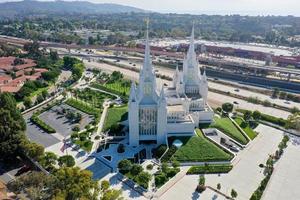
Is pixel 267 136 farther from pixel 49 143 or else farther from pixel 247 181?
pixel 49 143

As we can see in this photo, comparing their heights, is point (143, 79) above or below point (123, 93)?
above

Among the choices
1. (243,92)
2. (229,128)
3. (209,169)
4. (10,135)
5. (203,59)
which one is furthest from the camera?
(203,59)

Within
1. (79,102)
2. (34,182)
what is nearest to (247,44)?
(79,102)

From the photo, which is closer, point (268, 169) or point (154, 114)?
point (268, 169)

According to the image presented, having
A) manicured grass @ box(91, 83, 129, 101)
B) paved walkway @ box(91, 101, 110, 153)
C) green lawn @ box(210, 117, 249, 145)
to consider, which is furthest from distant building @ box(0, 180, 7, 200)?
manicured grass @ box(91, 83, 129, 101)

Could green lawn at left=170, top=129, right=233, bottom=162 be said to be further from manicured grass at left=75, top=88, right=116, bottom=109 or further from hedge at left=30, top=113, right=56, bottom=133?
manicured grass at left=75, top=88, right=116, bottom=109

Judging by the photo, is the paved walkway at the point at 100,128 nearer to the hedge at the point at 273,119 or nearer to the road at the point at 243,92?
the hedge at the point at 273,119

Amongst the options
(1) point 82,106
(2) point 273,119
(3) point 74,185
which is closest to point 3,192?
(3) point 74,185

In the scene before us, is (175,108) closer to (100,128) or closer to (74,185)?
(100,128)
